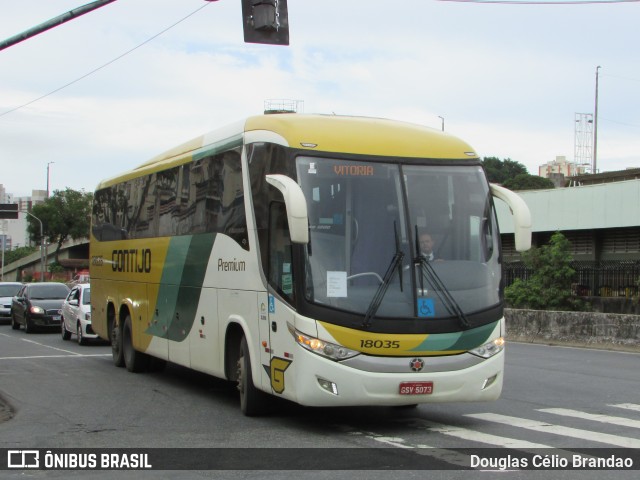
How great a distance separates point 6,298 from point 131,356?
2290 centimetres

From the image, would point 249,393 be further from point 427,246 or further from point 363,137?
point 363,137

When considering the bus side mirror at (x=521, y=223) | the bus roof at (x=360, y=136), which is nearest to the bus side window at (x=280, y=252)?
the bus roof at (x=360, y=136)

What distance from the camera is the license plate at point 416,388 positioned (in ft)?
31.8

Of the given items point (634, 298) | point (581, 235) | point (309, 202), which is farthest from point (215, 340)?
point (581, 235)

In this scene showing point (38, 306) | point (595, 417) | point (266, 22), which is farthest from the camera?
point (38, 306)

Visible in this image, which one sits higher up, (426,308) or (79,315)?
(426,308)

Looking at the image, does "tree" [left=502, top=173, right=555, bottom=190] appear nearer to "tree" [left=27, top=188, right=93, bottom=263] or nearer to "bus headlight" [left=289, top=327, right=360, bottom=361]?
"tree" [left=27, top=188, right=93, bottom=263]

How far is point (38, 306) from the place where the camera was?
101 ft

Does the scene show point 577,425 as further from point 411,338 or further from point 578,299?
point 578,299

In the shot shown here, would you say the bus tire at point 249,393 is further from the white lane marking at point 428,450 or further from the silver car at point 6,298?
the silver car at point 6,298

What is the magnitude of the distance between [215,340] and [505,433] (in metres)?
4.23

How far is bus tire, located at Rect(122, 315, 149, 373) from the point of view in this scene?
1716cm

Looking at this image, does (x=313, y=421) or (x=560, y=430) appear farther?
(x=313, y=421)

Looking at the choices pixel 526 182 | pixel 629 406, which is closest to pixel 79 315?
pixel 629 406
